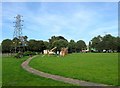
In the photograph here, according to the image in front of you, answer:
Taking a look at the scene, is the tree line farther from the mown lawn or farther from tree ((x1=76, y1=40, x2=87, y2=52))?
the mown lawn

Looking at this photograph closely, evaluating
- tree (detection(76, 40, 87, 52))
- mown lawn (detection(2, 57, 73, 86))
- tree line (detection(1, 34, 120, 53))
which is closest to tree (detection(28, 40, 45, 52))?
tree line (detection(1, 34, 120, 53))

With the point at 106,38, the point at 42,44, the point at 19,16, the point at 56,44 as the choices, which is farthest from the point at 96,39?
the point at 19,16

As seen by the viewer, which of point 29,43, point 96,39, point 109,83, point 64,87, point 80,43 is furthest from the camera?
point 80,43

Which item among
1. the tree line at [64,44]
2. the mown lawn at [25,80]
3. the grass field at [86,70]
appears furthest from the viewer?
the tree line at [64,44]

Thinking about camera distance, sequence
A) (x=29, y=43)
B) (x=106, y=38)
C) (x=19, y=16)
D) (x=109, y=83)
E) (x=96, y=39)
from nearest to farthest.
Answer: (x=109, y=83) → (x=19, y=16) → (x=29, y=43) → (x=106, y=38) → (x=96, y=39)

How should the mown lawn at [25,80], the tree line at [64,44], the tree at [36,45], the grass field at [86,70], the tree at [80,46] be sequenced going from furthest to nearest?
the tree at [80,46] → the tree at [36,45] → the tree line at [64,44] → the grass field at [86,70] → the mown lawn at [25,80]

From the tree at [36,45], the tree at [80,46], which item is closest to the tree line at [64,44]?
the tree at [36,45]

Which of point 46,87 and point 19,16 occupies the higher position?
point 19,16

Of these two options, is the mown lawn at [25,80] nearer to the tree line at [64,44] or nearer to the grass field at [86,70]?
the grass field at [86,70]

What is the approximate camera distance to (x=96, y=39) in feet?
467

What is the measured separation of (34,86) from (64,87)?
57.4 inches

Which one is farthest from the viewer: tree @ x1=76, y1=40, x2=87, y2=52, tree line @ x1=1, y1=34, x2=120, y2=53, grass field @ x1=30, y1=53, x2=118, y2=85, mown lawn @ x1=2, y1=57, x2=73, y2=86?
tree @ x1=76, y1=40, x2=87, y2=52

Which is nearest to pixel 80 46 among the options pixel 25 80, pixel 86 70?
pixel 86 70

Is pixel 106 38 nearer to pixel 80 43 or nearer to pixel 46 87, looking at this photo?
pixel 80 43
